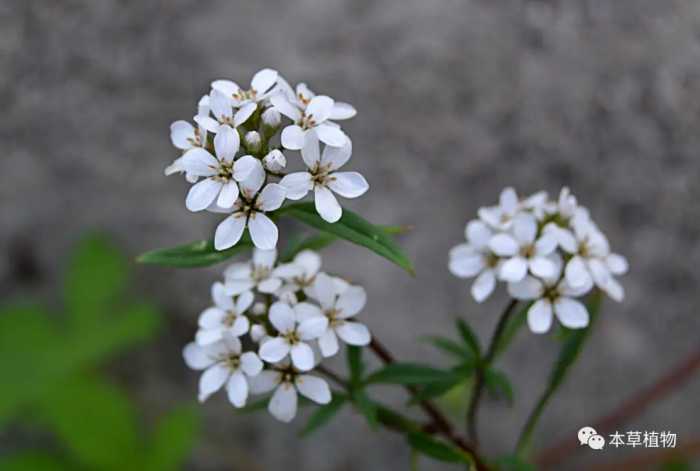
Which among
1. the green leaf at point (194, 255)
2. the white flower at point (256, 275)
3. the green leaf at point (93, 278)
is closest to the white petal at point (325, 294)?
the white flower at point (256, 275)

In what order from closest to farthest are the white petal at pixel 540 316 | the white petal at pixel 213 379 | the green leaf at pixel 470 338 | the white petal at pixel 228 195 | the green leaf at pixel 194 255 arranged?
the white petal at pixel 228 195 → the green leaf at pixel 194 255 → the white petal at pixel 213 379 → the white petal at pixel 540 316 → the green leaf at pixel 470 338

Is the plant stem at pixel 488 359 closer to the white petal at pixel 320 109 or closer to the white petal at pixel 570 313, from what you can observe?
the white petal at pixel 570 313

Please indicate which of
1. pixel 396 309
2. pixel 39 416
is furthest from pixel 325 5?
pixel 39 416

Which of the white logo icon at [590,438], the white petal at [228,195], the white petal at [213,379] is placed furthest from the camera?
the white logo icon at [590,438]

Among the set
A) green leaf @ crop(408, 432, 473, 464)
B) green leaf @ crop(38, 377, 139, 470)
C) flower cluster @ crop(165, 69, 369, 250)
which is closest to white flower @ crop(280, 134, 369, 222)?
flower cluster @ crop(165, 69, 369, 250)

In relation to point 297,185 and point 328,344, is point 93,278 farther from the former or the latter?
point 297,185

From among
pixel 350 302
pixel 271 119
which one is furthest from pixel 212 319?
pixel 271 119
